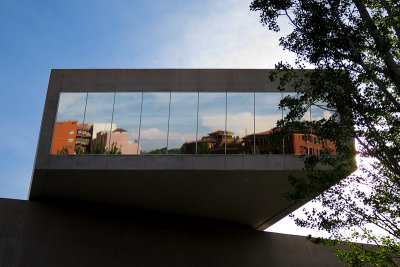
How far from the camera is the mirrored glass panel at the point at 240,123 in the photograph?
1705 cm

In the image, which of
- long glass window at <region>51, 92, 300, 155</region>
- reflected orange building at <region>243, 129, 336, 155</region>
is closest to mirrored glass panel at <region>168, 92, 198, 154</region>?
long glass window at <region>51, 92, 300, 155</region>

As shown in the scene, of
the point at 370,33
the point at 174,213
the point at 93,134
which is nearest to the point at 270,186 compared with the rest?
the point at 174,213

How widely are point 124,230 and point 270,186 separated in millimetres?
7600

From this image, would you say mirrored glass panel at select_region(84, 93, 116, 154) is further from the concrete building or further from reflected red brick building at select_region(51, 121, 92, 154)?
the concrete building

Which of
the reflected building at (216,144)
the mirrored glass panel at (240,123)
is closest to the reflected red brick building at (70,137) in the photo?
the reflected building at (216,144)

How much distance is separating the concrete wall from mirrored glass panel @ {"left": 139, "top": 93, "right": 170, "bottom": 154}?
5305mm

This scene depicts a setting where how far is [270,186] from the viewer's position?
1834 cm

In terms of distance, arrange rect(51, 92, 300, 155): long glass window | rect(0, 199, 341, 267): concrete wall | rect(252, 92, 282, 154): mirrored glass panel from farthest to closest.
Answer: rect(0, 199, 341, 267): concrete wall
rect(51, 92, 300, 155): long glass window
rect(252, 92, 282, 154): mirrored glass panel

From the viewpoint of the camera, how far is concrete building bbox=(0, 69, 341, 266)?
16.8 meters

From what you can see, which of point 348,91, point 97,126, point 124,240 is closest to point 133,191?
point 124,240

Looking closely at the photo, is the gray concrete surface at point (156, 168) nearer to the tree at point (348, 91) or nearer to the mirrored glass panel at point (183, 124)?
the mirrored glass panel at point (183, 124)

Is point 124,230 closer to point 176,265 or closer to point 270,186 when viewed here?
point 176,265

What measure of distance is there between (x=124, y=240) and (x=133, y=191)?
267 cm

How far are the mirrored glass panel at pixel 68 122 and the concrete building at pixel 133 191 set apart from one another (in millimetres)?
230
